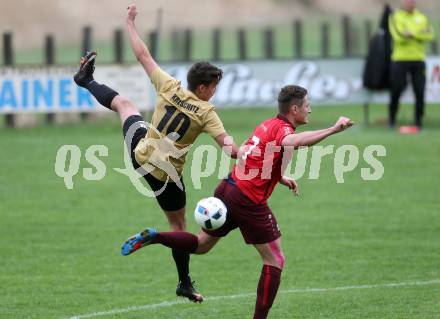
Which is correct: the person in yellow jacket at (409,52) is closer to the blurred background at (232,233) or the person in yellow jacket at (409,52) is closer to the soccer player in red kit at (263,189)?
the blurred background at (232,233)

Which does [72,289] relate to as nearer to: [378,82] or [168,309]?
[168,309]

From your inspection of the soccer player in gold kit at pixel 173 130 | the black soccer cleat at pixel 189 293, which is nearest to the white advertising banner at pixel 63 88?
the soccer player in gold kit at pixel 173 130

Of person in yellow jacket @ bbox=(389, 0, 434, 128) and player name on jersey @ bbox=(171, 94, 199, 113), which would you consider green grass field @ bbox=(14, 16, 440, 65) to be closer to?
person in yellow jacket @ bbox=(389, 0, 434, 128)

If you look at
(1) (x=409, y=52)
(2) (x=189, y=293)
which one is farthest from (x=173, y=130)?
(1) (x=409, y=52)

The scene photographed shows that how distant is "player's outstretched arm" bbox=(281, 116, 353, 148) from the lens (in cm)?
670

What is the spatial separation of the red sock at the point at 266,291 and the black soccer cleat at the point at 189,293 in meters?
0.87

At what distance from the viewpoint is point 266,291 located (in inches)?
286

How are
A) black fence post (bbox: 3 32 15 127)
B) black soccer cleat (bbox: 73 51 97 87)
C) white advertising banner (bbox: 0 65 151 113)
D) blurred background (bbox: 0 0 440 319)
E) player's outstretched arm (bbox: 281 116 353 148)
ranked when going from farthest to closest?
black fence post (bbox: 3 32 15 127)
white advertising banner (bbox: 0 65 151 113)
black soccer cleat (bbox: 73 51 97 87)
blurred background (bbox: 0 0 440 319)
player's outstretched arm (bbox: 281 116 353 148)

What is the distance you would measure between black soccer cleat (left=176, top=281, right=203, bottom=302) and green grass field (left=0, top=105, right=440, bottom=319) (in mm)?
146

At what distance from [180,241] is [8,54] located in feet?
37.8

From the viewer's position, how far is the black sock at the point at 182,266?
8.18 metres

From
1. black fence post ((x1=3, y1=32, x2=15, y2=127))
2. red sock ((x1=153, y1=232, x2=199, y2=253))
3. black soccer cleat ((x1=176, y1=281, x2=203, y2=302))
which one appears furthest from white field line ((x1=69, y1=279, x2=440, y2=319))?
black fence post ((x1=3, y1=32, x2=15, y2=127))

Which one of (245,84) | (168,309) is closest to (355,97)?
(245,84)

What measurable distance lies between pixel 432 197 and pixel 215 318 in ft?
18.1
